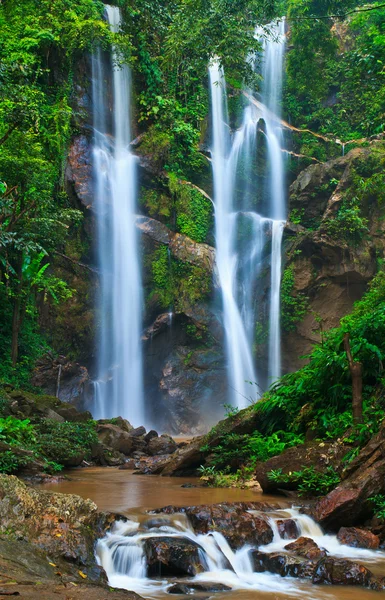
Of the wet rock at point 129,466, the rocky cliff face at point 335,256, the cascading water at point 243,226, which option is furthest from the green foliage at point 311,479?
the rocky cliff face at point 335,256

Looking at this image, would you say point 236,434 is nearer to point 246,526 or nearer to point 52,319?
point 246,526

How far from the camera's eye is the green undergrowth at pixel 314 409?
8.27 metres

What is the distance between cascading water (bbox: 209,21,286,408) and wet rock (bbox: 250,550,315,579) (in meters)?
15.0

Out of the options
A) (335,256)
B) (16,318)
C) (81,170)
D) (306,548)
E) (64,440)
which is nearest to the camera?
(306,548)

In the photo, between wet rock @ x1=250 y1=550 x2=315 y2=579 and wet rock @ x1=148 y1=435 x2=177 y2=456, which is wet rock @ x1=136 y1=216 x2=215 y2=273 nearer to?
wet rock @ x1=148 y1=435 x2=177 y2=456

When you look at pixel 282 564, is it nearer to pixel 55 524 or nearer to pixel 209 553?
pixel 209 553

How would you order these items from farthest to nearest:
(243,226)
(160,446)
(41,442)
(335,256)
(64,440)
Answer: (243,226)
(335,256)
(160,446)
(64,440)
(41,442)

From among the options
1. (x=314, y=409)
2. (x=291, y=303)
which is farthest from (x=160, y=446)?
(x=291, y=303)

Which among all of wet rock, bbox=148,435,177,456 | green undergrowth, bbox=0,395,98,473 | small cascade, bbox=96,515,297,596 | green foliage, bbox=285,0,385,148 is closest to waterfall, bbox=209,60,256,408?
green foliage, bbox=285,0,385,148

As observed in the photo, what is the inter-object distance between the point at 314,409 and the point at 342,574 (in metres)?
4.61

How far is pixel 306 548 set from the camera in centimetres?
544

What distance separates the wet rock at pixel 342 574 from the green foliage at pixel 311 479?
245cm

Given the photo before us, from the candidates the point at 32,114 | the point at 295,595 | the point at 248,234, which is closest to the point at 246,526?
the point at 295,595

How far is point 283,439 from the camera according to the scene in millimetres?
9297
